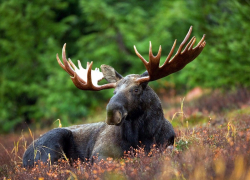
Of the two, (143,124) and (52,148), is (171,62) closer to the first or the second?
(143,124)

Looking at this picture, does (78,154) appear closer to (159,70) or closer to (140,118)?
(140,118)

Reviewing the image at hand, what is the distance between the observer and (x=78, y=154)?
6.58 metres

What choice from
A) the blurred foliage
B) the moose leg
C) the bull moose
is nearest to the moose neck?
the bull moose

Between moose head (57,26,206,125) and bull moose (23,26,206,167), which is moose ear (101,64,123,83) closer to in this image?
bull moose (23,26,206,167)

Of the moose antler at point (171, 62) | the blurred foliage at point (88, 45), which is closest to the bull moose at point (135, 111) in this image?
the moose antler at point (171, 62)

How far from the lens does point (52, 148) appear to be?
6.23m

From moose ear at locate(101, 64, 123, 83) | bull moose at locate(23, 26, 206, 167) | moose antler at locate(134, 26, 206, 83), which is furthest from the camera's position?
moose ear at locate(101, 64, 123, 83)

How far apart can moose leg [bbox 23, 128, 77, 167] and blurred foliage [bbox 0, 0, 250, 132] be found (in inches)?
303

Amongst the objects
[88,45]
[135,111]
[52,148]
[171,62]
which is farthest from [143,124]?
[88,45]

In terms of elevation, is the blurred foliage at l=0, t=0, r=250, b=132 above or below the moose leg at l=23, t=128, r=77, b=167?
above

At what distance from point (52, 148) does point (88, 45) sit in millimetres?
13816

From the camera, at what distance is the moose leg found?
6.11 metres

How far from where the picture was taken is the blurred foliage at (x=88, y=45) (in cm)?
1388

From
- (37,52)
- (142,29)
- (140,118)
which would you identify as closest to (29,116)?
(37,52)
